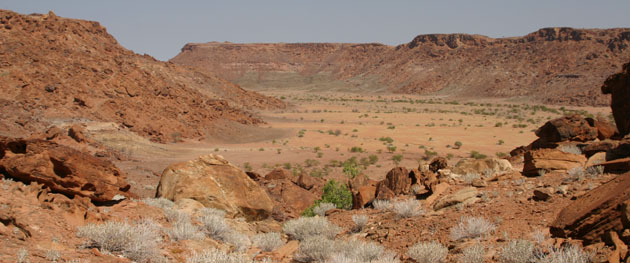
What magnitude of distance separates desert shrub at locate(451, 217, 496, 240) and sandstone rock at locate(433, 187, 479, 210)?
1.36 meters

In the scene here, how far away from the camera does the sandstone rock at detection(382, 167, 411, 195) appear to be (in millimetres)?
9922

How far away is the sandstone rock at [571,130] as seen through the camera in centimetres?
1240

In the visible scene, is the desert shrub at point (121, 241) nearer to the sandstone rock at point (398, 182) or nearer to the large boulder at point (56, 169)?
the large boulder at point (56, 169)

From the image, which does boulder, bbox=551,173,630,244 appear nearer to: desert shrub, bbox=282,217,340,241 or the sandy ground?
desert shrub, bbox=282,217,340,241

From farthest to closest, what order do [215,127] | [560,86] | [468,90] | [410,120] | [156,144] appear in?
[468,90] < [560,86] < [410,120] < [215,127] < [156,144]

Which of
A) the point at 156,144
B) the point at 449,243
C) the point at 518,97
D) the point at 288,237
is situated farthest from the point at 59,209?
the point at 518,97

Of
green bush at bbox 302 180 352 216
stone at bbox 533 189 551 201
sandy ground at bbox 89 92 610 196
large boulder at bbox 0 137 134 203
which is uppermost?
large boulder at bbox 0 137 134 203

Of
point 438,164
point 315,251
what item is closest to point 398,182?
point 438,164

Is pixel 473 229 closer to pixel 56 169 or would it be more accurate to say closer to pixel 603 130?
pixel 56 169

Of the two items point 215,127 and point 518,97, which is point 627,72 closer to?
point 215,127

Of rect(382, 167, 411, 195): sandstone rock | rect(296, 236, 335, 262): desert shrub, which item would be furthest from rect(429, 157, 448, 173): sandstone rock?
rect(296, 236, 335, 262): desert shrub

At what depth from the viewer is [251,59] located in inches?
5763

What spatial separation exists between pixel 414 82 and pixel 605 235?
10607cm

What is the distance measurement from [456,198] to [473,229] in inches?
69.6
